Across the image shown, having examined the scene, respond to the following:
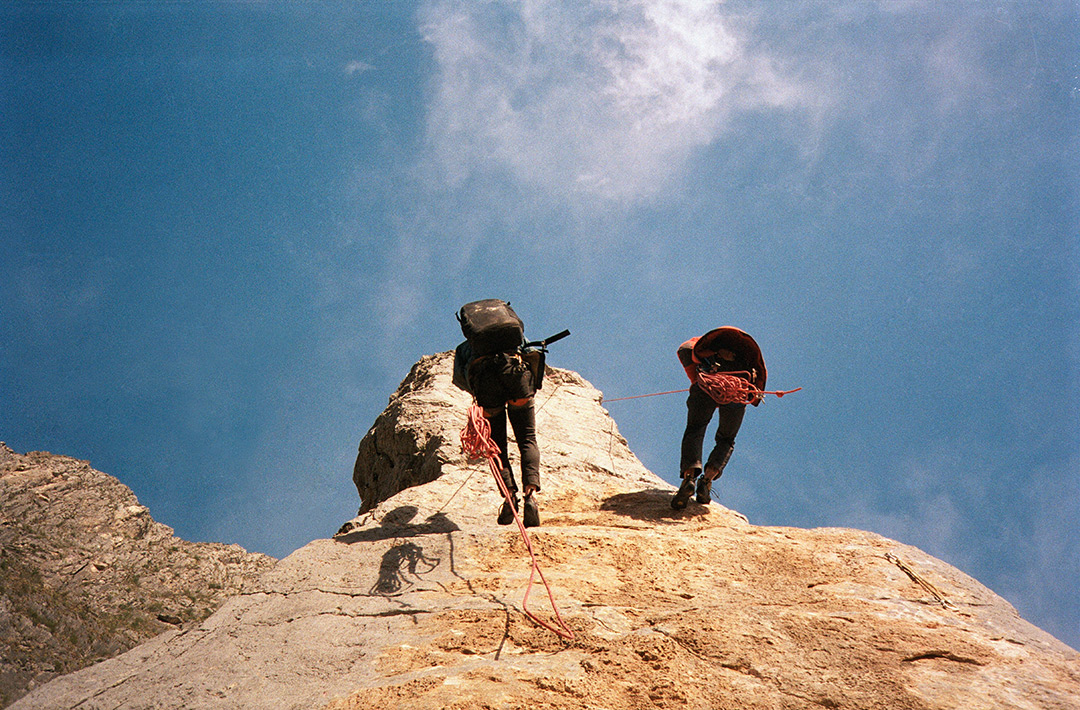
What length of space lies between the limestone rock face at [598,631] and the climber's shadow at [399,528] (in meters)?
0.02

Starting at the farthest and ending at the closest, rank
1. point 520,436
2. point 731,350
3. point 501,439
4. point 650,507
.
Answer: point 731,350
point 650,507
point 501,439
point 520,436

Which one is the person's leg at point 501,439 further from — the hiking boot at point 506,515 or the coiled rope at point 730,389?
the coiled rope at point 730,389

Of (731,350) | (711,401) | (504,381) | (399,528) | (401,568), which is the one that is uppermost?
(731,350)

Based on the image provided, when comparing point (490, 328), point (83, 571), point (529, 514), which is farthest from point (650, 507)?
point (83, 571)

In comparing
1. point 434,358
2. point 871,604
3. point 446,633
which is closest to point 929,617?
point 871,604

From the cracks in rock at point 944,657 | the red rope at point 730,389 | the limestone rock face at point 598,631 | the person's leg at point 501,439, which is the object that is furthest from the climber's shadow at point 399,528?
the cracks in rock at point 944,657

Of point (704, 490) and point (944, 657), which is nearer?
point (944, 657)

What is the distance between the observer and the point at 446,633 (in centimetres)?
371

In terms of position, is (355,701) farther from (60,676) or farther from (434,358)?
(434,358)

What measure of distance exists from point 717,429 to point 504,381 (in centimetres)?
233

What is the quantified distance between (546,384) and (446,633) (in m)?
6.29

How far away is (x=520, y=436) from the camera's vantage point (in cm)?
568

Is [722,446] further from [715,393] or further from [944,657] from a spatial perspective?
[944,657]

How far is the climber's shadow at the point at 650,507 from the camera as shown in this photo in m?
5.87
